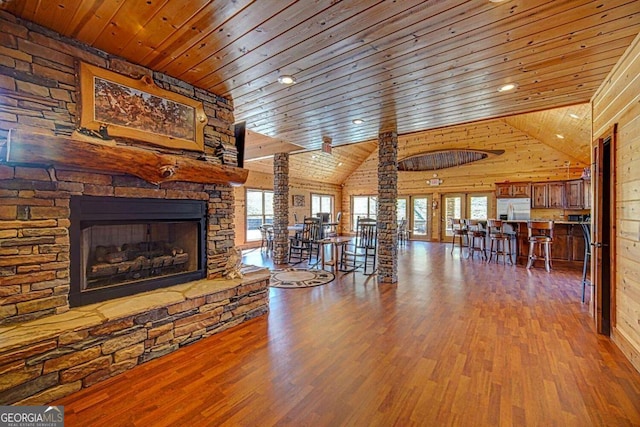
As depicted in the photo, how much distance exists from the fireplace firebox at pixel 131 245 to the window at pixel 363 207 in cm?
→ 1014

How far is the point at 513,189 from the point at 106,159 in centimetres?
1007

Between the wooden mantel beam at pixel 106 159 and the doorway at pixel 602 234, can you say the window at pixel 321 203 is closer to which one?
the wooden mantel beam at pixel 106 159

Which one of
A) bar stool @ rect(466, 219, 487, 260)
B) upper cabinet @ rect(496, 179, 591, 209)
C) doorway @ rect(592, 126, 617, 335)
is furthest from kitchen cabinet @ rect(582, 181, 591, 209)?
doorway @ rect(592, 126, 617, 335)

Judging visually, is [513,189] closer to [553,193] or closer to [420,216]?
[553,193]

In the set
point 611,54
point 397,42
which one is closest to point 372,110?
point 397,42

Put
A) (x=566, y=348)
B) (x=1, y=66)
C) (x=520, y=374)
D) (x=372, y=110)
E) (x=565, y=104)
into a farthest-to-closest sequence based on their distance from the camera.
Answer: (x=372, y=110)
(x=565, y=104)
(x=566, y=348)
(x=520, y=374)
(x=1, y=66)

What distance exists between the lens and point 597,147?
10.0 feet

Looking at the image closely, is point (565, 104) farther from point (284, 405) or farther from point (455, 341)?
point (284, 405)

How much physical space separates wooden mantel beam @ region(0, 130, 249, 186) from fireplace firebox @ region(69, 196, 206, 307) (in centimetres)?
35

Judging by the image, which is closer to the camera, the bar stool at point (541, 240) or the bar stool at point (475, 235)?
the bar stool at point (541, 240)

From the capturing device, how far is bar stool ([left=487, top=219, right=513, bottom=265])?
671cm

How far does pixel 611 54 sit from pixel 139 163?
4031 millimetres

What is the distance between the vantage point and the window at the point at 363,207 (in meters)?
12.9

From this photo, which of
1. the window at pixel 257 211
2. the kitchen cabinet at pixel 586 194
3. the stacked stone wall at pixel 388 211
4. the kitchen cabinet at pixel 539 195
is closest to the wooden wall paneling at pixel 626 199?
the stacked stone wall at pixel 388 211
